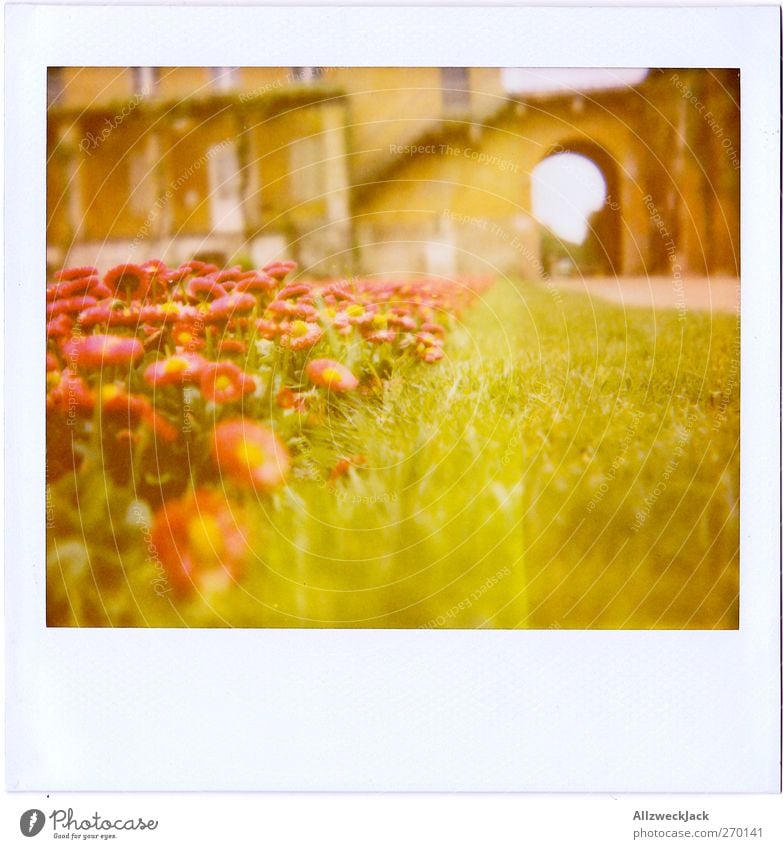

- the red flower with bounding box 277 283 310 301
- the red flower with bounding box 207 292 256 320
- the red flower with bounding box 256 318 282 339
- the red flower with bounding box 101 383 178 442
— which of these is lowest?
the red flower with bounding box 101 383 178 442

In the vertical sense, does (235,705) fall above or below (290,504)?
below

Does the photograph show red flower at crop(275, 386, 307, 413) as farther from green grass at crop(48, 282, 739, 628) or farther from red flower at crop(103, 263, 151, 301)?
red flower at crop(103, 263, 151, 301)

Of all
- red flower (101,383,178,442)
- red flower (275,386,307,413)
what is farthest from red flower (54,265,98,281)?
red flower (275,386,307,413)

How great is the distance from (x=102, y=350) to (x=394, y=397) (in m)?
0.27

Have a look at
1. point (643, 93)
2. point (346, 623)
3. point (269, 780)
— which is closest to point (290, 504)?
point (346, 623)

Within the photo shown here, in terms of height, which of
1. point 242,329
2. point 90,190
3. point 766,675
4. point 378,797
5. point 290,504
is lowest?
point 378,797

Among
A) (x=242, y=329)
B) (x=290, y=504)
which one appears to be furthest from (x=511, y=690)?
(x=242, y=329)

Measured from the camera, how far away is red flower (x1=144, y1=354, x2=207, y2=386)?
60 centimetres

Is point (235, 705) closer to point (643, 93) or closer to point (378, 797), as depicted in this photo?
point (378, 797)

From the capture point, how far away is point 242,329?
60cm

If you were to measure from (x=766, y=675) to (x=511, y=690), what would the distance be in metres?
0.23

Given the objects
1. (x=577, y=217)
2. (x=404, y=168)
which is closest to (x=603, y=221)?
(x=577, y=217)

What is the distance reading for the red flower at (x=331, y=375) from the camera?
596 millimetres

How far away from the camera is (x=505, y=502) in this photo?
1.97ft
